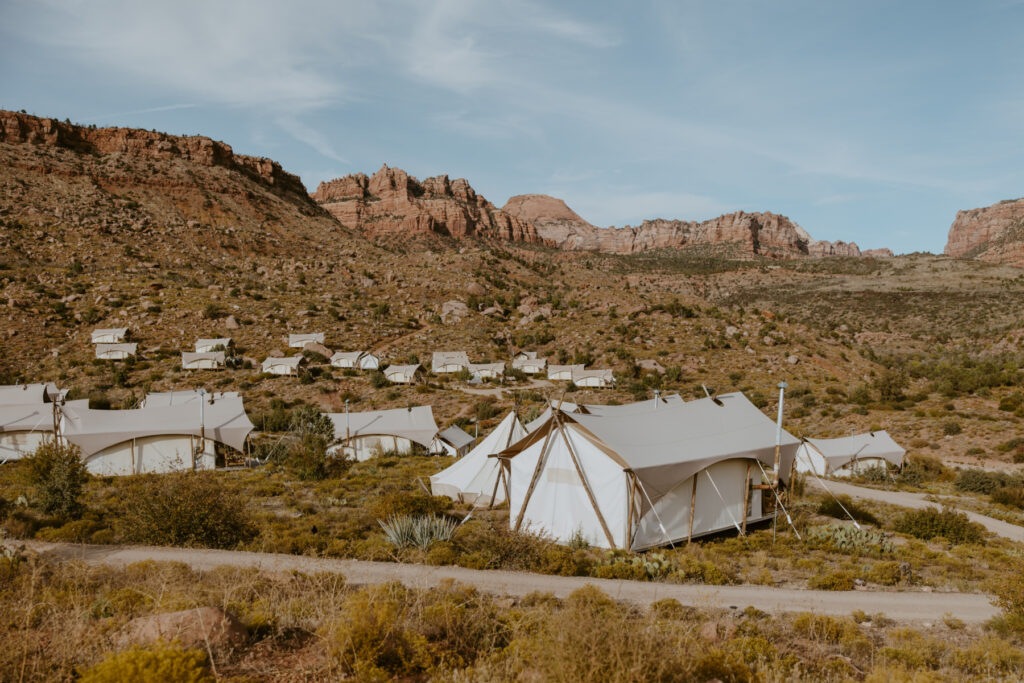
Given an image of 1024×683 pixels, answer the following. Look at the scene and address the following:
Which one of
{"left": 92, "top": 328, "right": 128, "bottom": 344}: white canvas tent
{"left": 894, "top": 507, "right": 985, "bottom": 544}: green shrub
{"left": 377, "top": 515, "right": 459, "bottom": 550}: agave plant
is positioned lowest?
{"left": 894, "top": 507, "right": 985, "bottom": 544}: green shrub

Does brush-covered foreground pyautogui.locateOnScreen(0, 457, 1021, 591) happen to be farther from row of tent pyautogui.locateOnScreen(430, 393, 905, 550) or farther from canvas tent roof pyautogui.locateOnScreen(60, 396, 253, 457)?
canvas tent roof pyautogui.locateOnScreen(60, 396, 253, 457)

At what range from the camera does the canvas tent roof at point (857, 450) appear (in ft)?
91.1

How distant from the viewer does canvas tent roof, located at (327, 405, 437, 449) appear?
3006 cm

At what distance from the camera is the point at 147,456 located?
23.8 meters

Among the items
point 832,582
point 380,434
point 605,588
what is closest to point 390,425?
point 380,434

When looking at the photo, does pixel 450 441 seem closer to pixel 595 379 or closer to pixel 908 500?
pixel 908 500

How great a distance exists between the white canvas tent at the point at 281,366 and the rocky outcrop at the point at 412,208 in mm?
68770

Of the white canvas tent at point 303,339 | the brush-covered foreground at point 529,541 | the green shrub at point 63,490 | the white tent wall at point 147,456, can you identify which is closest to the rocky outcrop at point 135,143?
the white canvas tent at point 303,339

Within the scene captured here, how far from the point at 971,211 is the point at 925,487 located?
19397 centimetres

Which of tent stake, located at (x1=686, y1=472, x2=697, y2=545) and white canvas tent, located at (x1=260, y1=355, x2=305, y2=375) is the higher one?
white canvas tent, located at (x1=260, y1=355, x2=305, y2=375)

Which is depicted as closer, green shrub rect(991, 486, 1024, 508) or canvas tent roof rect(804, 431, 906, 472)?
green shrub rect(991, 486, 1024, 508)

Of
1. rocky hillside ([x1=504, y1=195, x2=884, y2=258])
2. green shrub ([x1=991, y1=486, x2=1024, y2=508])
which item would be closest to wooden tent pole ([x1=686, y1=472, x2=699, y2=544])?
green shrub ([x1=991, y1=486, x2=1024, y2=508])

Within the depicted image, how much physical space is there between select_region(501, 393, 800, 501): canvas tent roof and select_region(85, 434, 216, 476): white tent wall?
1674 cm

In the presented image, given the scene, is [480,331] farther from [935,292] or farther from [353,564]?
Result: [935,292]
